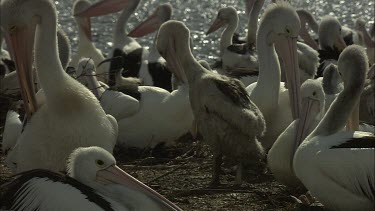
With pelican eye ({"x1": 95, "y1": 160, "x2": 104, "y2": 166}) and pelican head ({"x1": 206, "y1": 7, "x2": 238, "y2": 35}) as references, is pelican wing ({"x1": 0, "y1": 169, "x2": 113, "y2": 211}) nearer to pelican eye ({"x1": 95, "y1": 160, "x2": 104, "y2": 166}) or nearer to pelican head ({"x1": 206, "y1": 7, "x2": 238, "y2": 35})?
pelican eye ({"x1": 95, "y1": 160, "x2": 104, "y2": 166})

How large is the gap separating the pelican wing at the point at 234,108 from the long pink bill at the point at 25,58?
A: 1.34 metres

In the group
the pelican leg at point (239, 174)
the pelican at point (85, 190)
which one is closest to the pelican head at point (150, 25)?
the pelican leg at point (239, 174)

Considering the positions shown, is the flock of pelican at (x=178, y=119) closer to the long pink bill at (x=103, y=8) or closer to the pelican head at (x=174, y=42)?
the pelican head at (x=174, y=42)

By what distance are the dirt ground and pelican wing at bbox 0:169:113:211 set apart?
3.60 feet

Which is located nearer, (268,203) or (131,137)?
(268,203)

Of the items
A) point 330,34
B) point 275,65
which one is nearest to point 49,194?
point 275,65

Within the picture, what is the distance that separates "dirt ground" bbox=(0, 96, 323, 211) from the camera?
20.4 ft

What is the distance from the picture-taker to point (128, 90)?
807 cm

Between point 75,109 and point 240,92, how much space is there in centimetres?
146

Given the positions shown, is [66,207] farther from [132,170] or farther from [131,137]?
[131,137]

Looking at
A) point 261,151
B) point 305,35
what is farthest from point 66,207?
point 305,35

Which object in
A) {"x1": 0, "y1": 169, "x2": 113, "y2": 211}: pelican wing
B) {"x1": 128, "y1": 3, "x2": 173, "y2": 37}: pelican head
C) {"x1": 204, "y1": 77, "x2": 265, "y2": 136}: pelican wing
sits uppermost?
{"x1": 0, "y1": 169, "x2": 113, "y2": 211}: pelican wing

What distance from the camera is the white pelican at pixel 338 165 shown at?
5.43m

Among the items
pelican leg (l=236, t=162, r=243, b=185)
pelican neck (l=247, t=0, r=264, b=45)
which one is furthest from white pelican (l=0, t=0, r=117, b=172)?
pelican neck (l=247, t=0, r=264, b=45)
